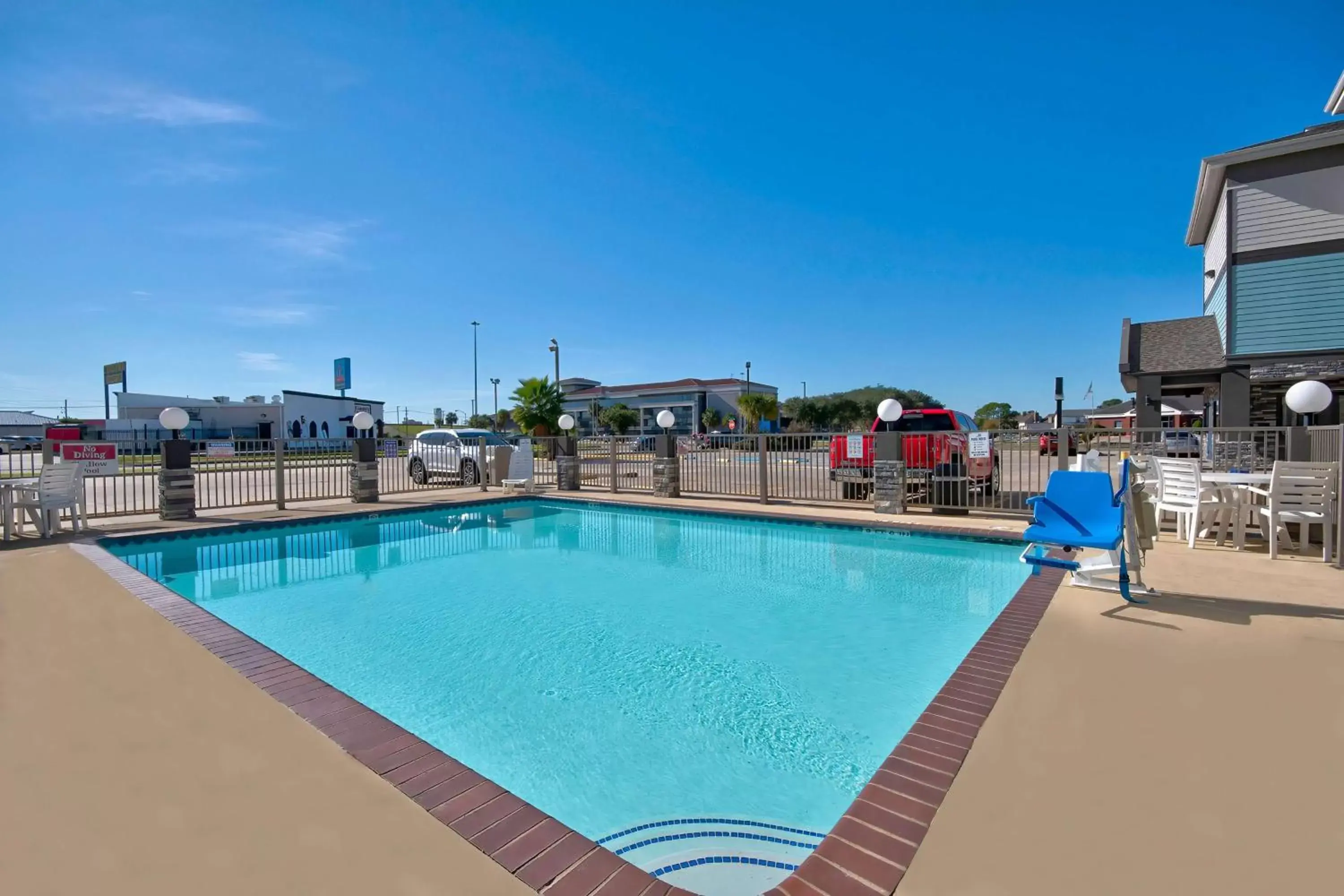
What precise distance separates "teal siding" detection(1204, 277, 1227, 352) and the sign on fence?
21.4 m

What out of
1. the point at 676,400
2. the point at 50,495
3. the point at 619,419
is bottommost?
the point at 50,495

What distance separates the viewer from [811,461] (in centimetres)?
1167

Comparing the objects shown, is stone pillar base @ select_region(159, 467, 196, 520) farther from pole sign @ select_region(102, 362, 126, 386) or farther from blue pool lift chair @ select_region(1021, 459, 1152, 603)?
pole sign @ select_region(102, 362, 126, 386)

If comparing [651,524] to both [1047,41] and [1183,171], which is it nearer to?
[1047,41]

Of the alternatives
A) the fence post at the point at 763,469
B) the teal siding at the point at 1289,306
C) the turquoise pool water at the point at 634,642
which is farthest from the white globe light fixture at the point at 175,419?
the teal siding at the point at 1289,306

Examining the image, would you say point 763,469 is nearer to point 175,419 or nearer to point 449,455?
point 449,455

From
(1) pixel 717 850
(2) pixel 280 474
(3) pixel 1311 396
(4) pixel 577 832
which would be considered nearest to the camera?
(4) pixel 577 832

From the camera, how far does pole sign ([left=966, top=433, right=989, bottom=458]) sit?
9.38m

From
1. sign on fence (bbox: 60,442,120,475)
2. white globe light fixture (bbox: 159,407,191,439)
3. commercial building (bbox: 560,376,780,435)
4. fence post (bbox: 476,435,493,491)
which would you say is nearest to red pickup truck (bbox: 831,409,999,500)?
fence post (bbox: 476,435,493,491)

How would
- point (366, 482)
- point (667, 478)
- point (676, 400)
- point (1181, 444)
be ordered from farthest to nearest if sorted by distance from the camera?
point (676, 400) → point (667, 478) → point (1181, 444) → point (366, 482)

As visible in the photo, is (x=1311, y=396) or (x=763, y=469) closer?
(x=1311, y=396)

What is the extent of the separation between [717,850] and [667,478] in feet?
35.4

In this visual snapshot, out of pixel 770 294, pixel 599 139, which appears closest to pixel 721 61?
pixel 599 139

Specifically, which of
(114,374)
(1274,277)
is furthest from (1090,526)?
(114,374)
